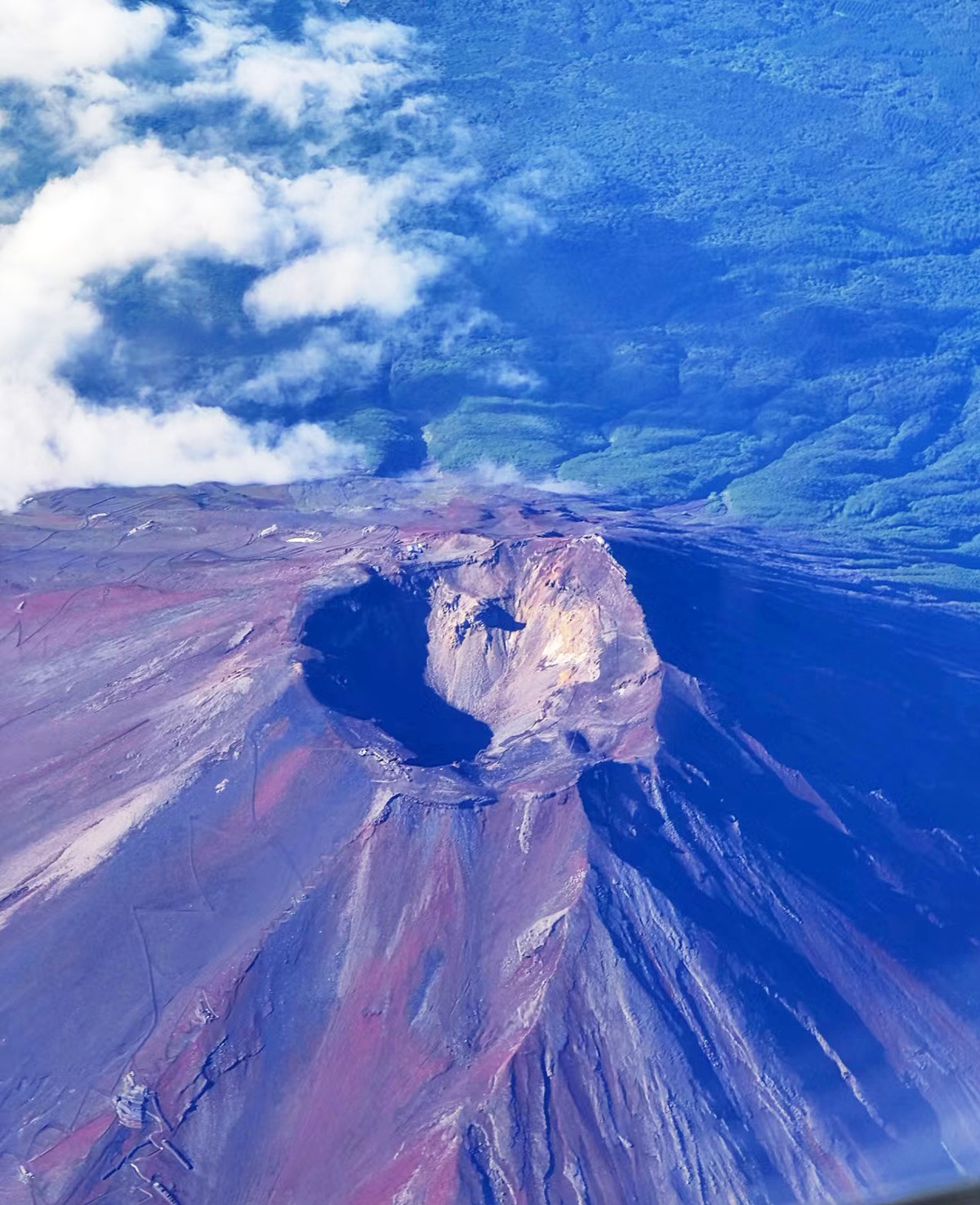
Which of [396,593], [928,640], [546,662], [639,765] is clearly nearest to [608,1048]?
[639,765]

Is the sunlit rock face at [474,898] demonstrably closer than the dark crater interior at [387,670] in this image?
Yes

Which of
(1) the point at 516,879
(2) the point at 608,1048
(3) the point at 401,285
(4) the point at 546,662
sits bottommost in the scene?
(2) the point at 608,1048

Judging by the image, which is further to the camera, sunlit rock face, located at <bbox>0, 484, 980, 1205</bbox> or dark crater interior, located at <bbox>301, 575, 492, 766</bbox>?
dark crater interior, located at <bbox>301, 575, 492, 766</bbox>

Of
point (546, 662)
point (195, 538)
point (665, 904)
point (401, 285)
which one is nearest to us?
point (665, 904)

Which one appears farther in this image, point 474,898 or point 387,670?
point 387,670

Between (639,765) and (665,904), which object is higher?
(639,765)

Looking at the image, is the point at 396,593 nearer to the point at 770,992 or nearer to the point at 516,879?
the point at 516,879

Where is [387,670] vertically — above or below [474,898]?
above

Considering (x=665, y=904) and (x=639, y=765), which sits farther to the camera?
(x=639, y=765)
